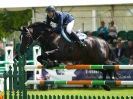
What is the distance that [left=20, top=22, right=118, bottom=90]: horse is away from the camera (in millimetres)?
13581

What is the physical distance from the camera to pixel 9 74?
10.7 meters

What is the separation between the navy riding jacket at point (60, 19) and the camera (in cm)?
1320

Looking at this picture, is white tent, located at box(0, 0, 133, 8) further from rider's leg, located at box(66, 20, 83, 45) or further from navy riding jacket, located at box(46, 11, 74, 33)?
navy riding jacket, located at box(46, 11, 74, 33)

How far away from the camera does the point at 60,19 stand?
13.2 meters

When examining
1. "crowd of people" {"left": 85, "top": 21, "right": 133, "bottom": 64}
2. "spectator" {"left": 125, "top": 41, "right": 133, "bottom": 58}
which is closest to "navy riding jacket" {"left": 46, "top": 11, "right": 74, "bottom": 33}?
"crowd of people" {"left": 85, "top": 21, "right": 133, "bottom": 64}

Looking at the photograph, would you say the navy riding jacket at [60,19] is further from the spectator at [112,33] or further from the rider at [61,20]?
the spectator at [112,33]

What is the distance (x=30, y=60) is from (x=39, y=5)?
1.94 metres

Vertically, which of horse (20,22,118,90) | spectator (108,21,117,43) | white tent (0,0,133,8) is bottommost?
horse (20,22,118,90)

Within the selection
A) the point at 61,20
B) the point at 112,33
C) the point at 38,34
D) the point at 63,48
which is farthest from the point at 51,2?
the point at 61,20

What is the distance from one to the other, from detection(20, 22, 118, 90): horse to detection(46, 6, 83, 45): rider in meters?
0.15

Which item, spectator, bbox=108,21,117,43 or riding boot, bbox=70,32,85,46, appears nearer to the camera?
riding boot, bbox=70,32,85,46

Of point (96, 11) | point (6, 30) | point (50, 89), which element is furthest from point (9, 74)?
point (6, 30)

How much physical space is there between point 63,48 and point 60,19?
1125 mm

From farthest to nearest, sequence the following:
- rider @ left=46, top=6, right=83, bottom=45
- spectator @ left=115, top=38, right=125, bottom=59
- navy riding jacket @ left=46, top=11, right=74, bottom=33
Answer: spectator @ left=115, top=38, right=125, bottom=59, navy riding jacket @ left=46, top=11, right=74, bottom=33, rider @ left=46, top=6, right=83, bottom=45
